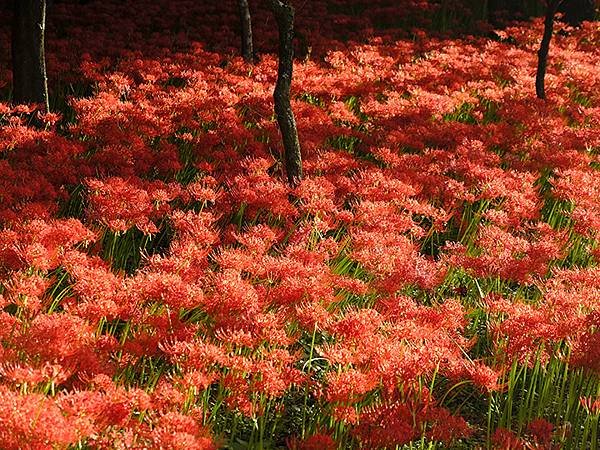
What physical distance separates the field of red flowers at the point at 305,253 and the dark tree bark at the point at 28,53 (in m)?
0.38

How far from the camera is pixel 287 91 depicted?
721 cm

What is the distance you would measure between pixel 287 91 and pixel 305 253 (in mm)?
2448

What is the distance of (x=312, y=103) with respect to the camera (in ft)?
33.4

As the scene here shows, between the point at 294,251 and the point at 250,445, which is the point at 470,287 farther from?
the point at 250,445

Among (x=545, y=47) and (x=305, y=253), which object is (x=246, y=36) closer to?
(x=545, y=47)

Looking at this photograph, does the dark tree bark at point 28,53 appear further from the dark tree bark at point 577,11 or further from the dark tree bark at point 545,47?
the dark tree bark at point 577,11

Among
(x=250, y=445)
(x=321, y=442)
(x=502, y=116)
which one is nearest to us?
(x=321, y=442)

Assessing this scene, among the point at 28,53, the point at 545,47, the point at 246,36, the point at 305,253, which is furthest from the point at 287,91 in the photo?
the point at 246,36

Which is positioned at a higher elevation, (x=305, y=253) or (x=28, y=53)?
(x=28, y=53)

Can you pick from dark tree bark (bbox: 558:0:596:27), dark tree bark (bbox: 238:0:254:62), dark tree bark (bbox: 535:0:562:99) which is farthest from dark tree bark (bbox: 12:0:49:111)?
dark tree bark (bbox: 558:0:596:27)

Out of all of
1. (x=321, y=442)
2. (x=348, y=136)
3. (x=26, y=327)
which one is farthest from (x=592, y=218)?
(x=26, y=327)

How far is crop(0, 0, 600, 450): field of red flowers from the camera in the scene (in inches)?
141

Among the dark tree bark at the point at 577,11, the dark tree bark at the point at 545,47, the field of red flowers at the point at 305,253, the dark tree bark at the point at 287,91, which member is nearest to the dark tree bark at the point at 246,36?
the field of red flowers at the point at 305,253

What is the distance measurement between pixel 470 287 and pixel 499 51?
8274 millimetres
